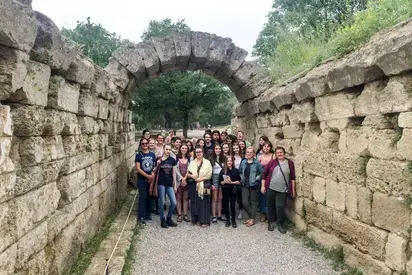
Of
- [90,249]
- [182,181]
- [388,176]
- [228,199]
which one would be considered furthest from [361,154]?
[90,249]

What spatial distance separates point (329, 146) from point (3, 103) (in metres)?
4.44

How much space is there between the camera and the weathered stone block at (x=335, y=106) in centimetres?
507

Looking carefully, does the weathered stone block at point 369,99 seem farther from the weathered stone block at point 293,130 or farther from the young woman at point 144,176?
the young woman at point 144,176

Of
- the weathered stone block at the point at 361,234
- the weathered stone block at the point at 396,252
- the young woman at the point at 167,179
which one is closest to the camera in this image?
the weathered stone block at the point at 396,252

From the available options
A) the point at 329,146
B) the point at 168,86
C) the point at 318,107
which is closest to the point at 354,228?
the point at 329,146

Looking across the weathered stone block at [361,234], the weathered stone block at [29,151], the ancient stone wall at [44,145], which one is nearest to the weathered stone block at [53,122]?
the ancient stone wall at [44,145]

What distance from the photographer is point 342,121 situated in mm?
5305

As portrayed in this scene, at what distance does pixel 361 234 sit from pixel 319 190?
4.24ft

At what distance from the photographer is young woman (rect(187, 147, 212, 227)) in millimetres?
7391

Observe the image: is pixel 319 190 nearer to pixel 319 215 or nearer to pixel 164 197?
pixel 319 215

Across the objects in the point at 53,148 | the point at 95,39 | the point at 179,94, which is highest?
the point at 95,39

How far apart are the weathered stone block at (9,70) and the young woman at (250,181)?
491 cm

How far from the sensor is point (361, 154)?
4.82 meters

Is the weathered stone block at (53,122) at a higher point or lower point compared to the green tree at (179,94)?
lower
